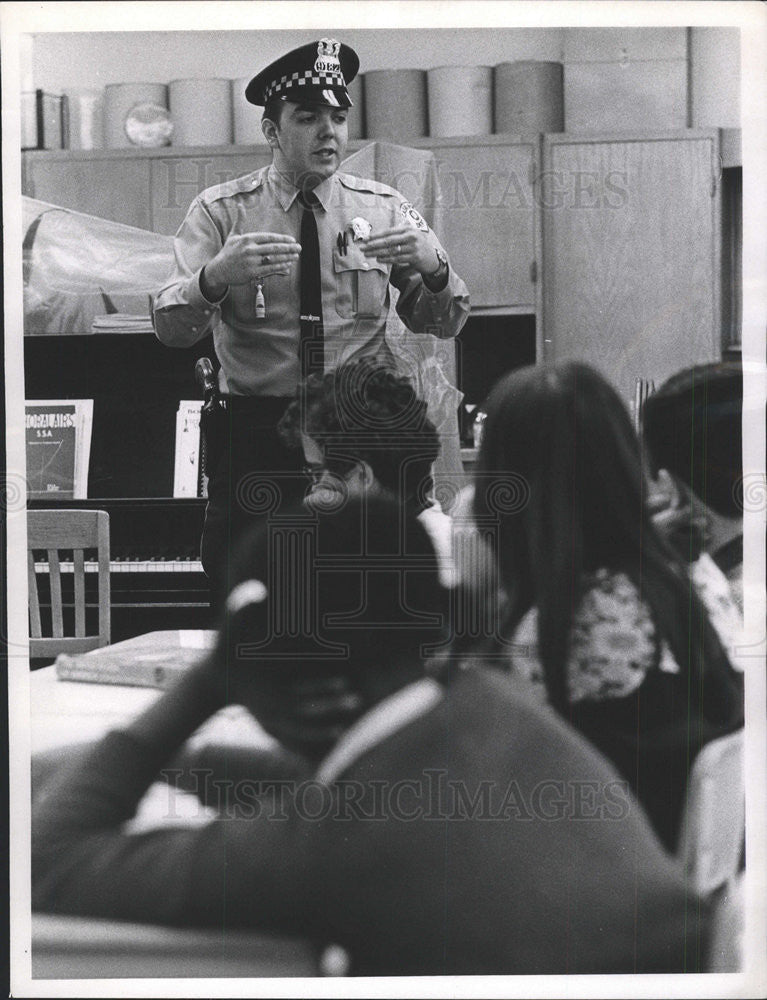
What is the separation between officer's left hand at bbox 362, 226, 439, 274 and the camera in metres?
2.71

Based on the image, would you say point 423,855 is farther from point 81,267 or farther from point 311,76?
point 311,76

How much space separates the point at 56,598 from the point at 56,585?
3 cm

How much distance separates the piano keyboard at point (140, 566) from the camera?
2617 millimetres

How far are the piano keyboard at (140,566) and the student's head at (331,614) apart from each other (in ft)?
0.51

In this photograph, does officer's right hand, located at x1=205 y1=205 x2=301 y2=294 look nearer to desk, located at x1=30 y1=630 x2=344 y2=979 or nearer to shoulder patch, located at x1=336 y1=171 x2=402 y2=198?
shoulder patch, located at x1=336 y1=171 x2=402 y2=198

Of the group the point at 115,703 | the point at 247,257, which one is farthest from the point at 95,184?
the point at 115,703

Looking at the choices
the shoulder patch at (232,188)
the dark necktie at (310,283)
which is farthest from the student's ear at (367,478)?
the shoulder patch at (232,188)

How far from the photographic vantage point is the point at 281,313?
271 centimetres

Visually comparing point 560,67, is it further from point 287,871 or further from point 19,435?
point 287,871

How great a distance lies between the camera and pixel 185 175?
2670mm

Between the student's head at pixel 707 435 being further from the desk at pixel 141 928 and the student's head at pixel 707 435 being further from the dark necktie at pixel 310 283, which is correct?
the desk at pixel 141 928

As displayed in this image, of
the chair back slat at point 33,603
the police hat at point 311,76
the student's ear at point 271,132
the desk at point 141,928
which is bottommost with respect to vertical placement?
the desk at point 141,928

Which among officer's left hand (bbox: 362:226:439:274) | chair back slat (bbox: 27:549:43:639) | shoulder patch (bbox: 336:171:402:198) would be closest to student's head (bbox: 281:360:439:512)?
officer's left hand (bbox: 362:226:439:274)

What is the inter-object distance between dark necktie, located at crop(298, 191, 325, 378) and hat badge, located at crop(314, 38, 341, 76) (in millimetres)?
236
